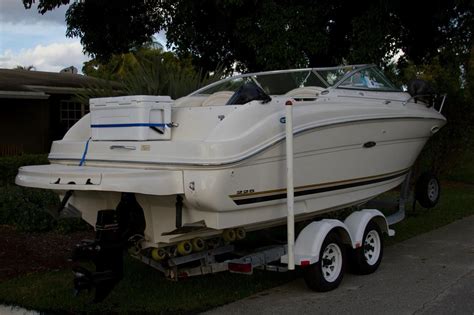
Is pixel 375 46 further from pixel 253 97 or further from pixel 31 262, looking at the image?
pixel 31 262

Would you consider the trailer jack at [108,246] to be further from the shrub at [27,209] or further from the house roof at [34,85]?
the house roof at [34,85]

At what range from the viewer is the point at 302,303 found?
18.7ft

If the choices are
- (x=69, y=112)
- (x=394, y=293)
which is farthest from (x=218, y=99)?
(x=69, y=112)

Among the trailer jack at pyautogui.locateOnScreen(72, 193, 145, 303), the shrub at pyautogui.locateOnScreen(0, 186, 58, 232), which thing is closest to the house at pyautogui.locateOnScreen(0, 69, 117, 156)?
the shrub at pyautogui.locateOnScreen(0, 186, 58, 232)

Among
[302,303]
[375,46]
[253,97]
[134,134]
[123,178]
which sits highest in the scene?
[375,46]

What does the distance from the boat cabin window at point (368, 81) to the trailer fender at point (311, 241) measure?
1.83m

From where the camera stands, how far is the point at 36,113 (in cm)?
1769

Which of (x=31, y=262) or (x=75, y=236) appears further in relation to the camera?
(x=75, y=236)

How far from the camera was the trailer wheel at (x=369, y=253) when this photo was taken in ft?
21.4

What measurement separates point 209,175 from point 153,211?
78cm

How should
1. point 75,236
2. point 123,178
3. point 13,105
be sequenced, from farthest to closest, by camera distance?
point 13,105 → point 75,236 → point 123,178

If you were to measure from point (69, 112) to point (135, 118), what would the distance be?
13.7 metres

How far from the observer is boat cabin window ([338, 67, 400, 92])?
717 cm

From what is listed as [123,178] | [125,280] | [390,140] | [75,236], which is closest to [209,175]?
[123,178]
